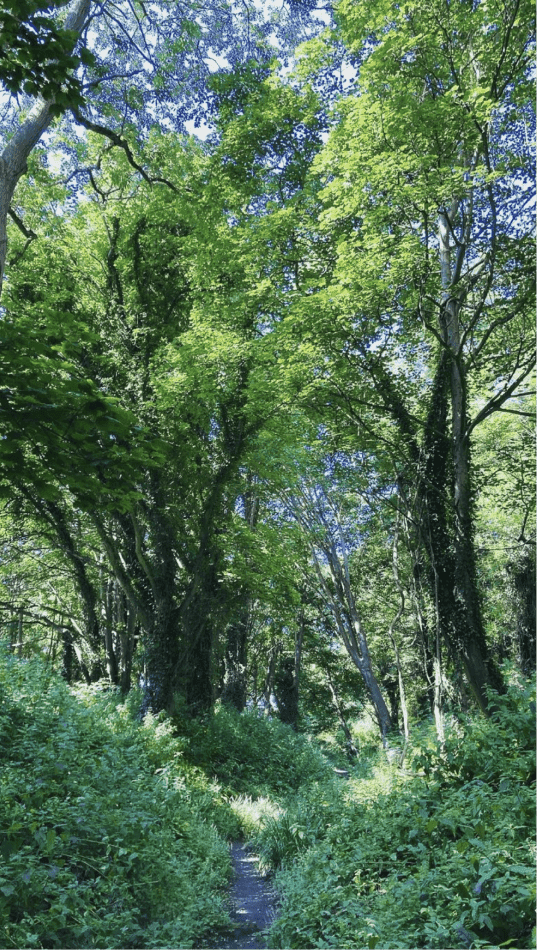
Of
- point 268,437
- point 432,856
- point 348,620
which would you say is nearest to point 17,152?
point 432,856

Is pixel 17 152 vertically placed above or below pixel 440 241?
below

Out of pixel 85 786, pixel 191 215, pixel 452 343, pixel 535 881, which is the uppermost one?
pixel 191 215

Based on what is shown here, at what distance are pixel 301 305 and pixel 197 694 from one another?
12.0 meters

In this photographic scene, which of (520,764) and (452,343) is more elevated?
(452,343)

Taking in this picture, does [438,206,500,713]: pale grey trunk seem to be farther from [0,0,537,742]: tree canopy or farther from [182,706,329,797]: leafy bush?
[182,706,329,797]: leafy bush

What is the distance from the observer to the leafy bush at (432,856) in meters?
3.72

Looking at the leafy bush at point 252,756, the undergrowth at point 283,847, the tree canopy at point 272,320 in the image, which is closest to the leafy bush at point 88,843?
the undergrowth at point 283,847

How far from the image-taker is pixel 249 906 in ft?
21.9

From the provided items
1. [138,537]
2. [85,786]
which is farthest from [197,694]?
[85,786]

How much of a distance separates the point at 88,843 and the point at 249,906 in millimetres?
2562

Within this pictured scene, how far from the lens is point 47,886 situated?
425cm

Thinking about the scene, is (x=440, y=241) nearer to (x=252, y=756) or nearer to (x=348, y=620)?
(x=348, y=620)

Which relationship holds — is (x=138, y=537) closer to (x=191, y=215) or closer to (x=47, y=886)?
(x=191, y=215)

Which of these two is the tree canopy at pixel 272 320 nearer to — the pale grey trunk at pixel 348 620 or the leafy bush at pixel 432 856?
the pale grey trunk at pixel 348 620
